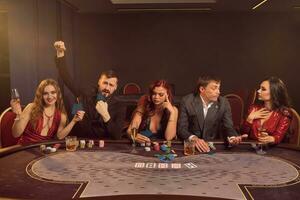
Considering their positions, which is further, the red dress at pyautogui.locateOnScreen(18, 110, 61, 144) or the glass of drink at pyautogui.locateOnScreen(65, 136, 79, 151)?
the red dress at pyautogui.locateOnScreen(18, 110, 61, 144)

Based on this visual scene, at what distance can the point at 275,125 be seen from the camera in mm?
2770

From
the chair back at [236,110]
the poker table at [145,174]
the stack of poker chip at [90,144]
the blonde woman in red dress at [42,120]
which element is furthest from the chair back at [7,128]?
the chair back at [236,110]

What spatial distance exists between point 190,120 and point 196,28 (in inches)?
160

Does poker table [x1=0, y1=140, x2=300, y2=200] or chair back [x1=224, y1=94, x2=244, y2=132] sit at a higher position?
chair back [x1=224, y1=94, x2=244, y2=132]

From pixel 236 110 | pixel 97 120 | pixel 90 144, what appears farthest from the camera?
pixel 236 110

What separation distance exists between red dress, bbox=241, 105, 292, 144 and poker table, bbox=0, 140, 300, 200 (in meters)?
0.34

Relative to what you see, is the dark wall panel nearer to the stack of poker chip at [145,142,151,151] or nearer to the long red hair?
the long red hair

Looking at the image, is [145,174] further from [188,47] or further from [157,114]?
[188,47]

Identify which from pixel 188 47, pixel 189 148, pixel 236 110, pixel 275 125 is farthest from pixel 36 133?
pixel 188 47

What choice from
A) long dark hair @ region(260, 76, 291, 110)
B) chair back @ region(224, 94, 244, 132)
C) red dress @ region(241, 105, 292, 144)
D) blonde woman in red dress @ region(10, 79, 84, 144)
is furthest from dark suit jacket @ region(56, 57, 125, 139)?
chair back @ region(224, 94, 244, 132)

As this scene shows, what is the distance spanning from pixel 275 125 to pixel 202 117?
0.57m

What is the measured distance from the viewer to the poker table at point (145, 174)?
1552 millimetres

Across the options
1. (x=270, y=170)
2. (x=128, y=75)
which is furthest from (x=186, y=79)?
(x=270, y=170)

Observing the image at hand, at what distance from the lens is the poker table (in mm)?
1552
